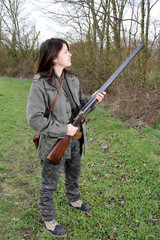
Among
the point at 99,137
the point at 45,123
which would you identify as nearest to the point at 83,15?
the point at 99,137

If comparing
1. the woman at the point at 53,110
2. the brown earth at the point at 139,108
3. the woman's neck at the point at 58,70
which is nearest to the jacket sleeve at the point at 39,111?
the woman at the point at 53,110

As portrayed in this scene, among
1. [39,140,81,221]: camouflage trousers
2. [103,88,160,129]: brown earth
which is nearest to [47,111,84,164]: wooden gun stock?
[39,140,81,221]: camouflage trousers

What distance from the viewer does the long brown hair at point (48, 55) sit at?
2.42 meters

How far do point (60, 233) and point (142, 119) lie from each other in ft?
17.2

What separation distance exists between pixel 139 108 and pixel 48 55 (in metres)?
5.71

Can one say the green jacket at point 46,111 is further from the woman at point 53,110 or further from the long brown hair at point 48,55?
the long brown hair at point 48,55

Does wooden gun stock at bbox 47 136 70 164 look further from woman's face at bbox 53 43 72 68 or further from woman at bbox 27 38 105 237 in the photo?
woman's face at bbox 53 43 72 68

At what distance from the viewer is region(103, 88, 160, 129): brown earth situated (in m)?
6.93

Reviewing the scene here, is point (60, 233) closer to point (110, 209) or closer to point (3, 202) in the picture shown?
point (110, 209)

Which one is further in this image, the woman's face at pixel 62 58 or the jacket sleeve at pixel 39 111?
the woman's face at pixel 62 58

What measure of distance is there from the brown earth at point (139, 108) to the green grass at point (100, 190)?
0.48 metres

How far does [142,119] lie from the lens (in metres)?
7.20

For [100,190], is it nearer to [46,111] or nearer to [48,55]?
[46,111]

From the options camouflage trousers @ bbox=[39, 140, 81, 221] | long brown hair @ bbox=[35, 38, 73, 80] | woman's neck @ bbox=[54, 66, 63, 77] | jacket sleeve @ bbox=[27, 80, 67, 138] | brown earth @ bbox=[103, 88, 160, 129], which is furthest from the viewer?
brown earth @ bbox=[103, 88, 160, 129]
